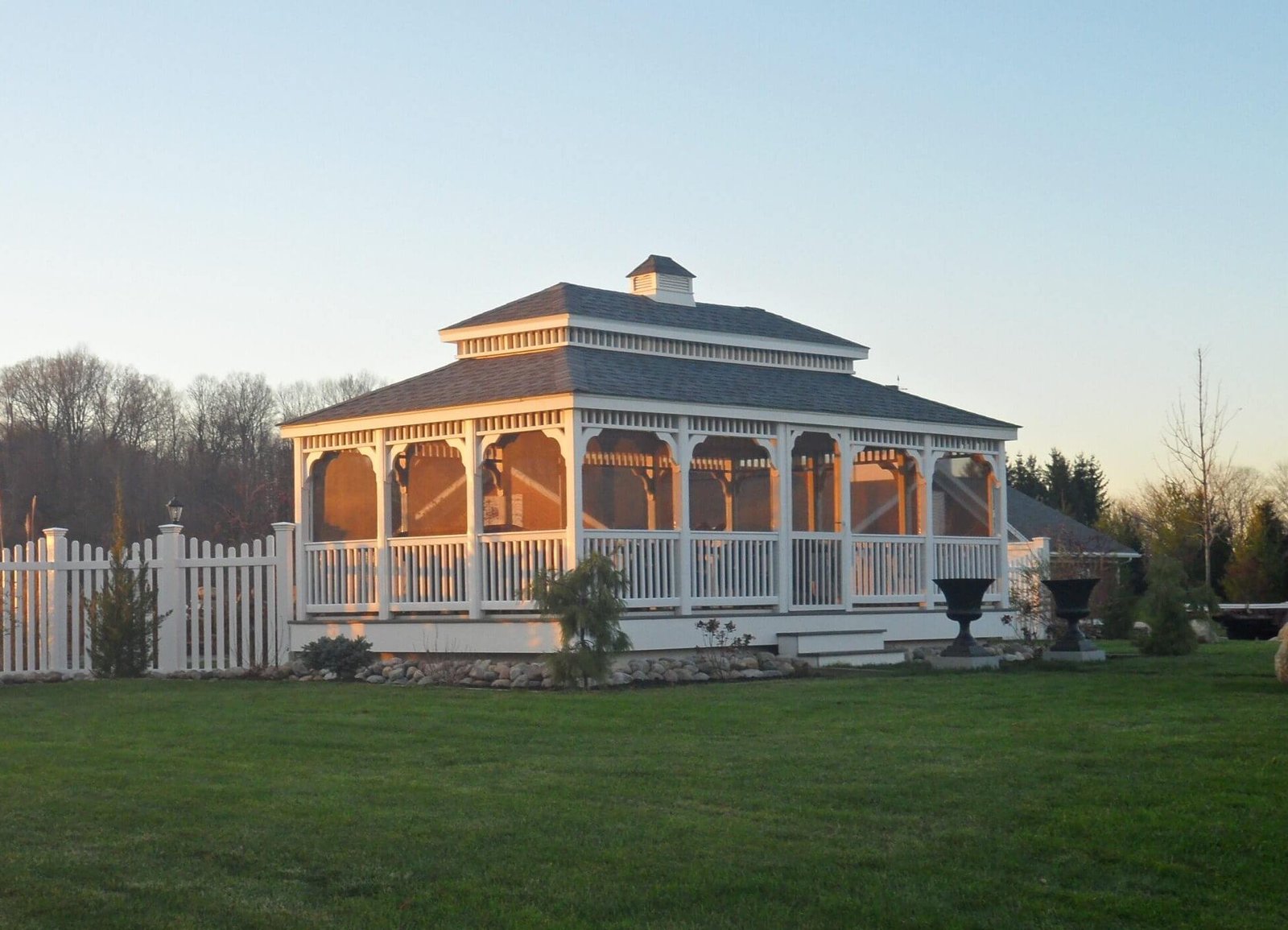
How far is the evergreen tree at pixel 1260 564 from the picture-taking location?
38.0 meters

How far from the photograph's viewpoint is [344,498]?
24.3 metres

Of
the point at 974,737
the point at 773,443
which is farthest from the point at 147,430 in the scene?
the point at 974,737

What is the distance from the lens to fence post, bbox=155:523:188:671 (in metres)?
22.2

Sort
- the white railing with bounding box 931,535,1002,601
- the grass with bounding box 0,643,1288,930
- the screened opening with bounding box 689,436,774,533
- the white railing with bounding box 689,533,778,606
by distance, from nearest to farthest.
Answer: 1. the grass with bounding box 0,643,1288,930
2. the white railing with bounding box 689,533,778,606
3. the white railing with bounding box 931,535,1002,601
4. the screened opening with bounding box 689,436,774,533

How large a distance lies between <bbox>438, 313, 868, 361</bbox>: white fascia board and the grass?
9.25 meters

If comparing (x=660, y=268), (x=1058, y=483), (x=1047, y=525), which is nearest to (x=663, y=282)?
(x=660, y=268)

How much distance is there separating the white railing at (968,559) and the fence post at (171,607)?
10976mm

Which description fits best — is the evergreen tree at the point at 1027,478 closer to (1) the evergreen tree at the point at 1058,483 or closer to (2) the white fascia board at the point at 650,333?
(1) the evergreen tree at the point at 1058,483

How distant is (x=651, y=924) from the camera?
698 centimetres

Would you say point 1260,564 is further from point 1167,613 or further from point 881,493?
point 1167,613

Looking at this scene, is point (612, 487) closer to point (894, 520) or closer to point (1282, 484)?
point (894, 520)

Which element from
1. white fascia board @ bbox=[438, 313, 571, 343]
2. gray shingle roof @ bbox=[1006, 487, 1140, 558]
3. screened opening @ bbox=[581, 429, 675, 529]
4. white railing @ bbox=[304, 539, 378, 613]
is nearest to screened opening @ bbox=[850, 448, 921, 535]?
screened opening @ bbox=[581, 429, 675, 529]

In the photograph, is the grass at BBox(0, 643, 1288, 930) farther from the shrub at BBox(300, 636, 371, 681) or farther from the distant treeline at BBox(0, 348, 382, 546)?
the distant treeline at BBox(0, 348, 382, 546)

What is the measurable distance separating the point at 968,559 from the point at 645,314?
251 inches
